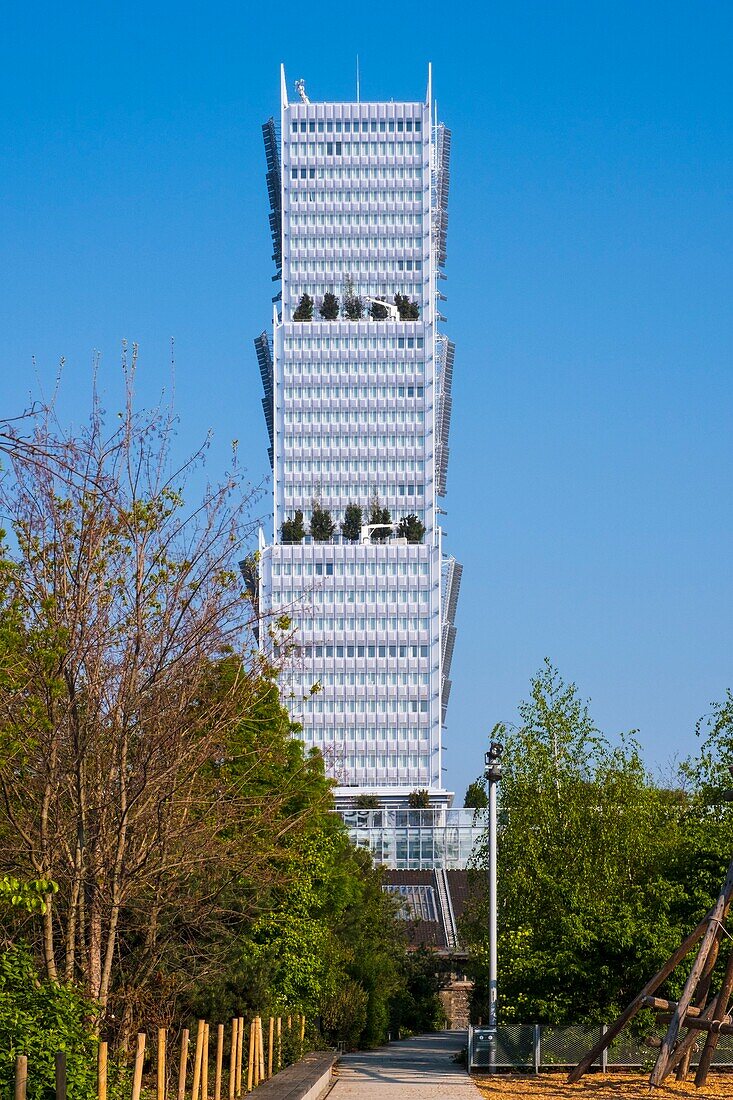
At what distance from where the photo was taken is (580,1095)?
23844 mm

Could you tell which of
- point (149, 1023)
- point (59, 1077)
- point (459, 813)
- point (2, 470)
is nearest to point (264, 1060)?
point (149, 1023)

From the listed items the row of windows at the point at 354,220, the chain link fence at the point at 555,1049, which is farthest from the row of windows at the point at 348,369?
the chain link fence at the point at 555,1049

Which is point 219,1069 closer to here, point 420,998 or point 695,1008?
point 695,1008

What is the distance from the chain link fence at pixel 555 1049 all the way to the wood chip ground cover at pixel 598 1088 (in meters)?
0.46

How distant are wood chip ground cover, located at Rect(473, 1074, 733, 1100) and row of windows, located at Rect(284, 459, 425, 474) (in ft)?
480

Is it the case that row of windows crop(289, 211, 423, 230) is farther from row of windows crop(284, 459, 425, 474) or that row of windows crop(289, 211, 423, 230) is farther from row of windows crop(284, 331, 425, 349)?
row of windows crop(284, 459, 425, 474)

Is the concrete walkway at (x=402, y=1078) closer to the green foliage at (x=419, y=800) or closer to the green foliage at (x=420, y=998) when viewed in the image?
the green foliage at (x=420, y=998)

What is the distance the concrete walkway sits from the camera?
2453 centimetres

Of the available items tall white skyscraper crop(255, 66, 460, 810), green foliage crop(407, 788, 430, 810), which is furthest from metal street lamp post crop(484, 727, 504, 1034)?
tall white skyscraper crop(255, 66, 460, 810)

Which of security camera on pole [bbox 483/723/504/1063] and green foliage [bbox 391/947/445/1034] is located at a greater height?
security camera on pole [bbox 483/723/504/1063]

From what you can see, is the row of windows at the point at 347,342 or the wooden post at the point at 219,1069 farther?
the row of windows at the point at 347,342

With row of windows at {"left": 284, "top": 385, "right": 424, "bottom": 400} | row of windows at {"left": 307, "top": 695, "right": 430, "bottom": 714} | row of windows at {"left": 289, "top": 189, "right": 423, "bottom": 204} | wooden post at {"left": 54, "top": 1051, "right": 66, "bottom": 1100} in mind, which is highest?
row of windows at {"left": 289, "top": 189, "right": 423, "bottom": 204}

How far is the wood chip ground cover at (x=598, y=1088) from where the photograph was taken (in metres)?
23.5

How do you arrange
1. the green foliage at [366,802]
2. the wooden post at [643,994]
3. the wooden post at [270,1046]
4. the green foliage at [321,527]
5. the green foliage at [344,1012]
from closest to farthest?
the wooden post at [643,994]
the wooden post at [270,1046]
the green foliage at [344,1012]
the green foliage at [366,802]
the green foliage at [321,527]
